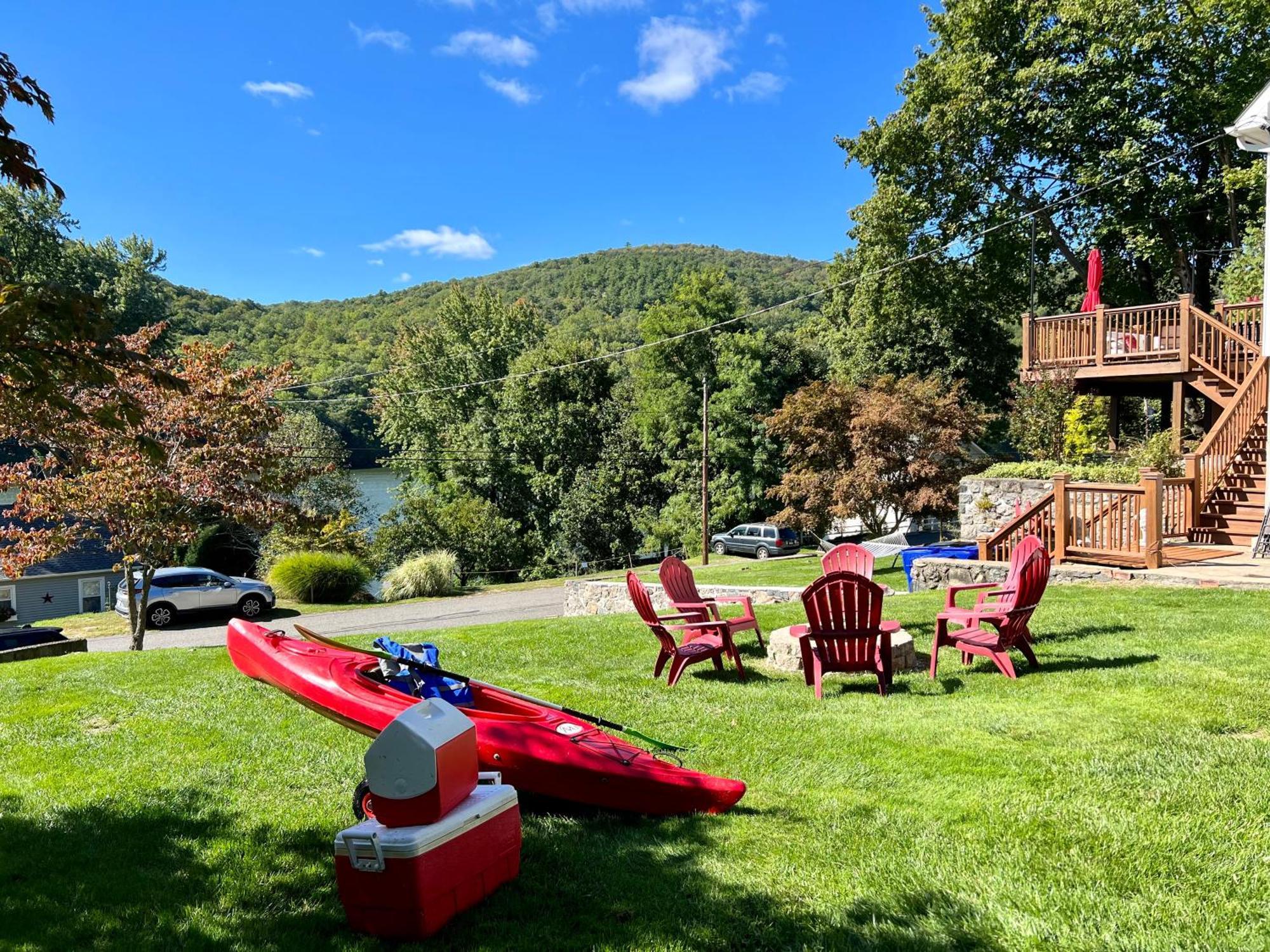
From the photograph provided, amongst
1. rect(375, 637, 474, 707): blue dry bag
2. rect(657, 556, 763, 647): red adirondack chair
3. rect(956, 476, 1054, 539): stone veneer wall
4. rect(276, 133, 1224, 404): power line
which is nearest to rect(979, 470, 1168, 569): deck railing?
rect(956, 476, 1054, 539): stone veneer wall

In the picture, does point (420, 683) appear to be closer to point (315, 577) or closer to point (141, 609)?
point (141, 609)

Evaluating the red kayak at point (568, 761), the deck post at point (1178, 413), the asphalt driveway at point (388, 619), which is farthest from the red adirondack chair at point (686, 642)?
the deck post at point (1178, 413)

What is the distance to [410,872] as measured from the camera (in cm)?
270

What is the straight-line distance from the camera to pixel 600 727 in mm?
4488

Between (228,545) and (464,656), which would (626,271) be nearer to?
A: (228,545)

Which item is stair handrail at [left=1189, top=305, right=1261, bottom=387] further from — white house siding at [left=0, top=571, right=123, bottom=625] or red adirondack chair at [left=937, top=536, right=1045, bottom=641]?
white house siding at [left=0, top=571, right=123, bottom=625]

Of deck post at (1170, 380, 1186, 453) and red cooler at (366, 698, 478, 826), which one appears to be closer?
red cooler at (366, 698, 478, 826)

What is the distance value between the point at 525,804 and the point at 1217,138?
956 inches

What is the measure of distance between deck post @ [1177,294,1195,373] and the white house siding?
26.1 m

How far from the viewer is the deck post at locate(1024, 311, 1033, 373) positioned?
55.9 ft

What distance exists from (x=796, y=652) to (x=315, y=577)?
59.3ft

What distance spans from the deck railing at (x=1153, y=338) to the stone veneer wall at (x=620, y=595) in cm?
814

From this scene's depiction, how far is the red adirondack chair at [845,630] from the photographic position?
18.1 feet

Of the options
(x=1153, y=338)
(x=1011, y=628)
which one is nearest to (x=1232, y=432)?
(x=1153, y=338)
